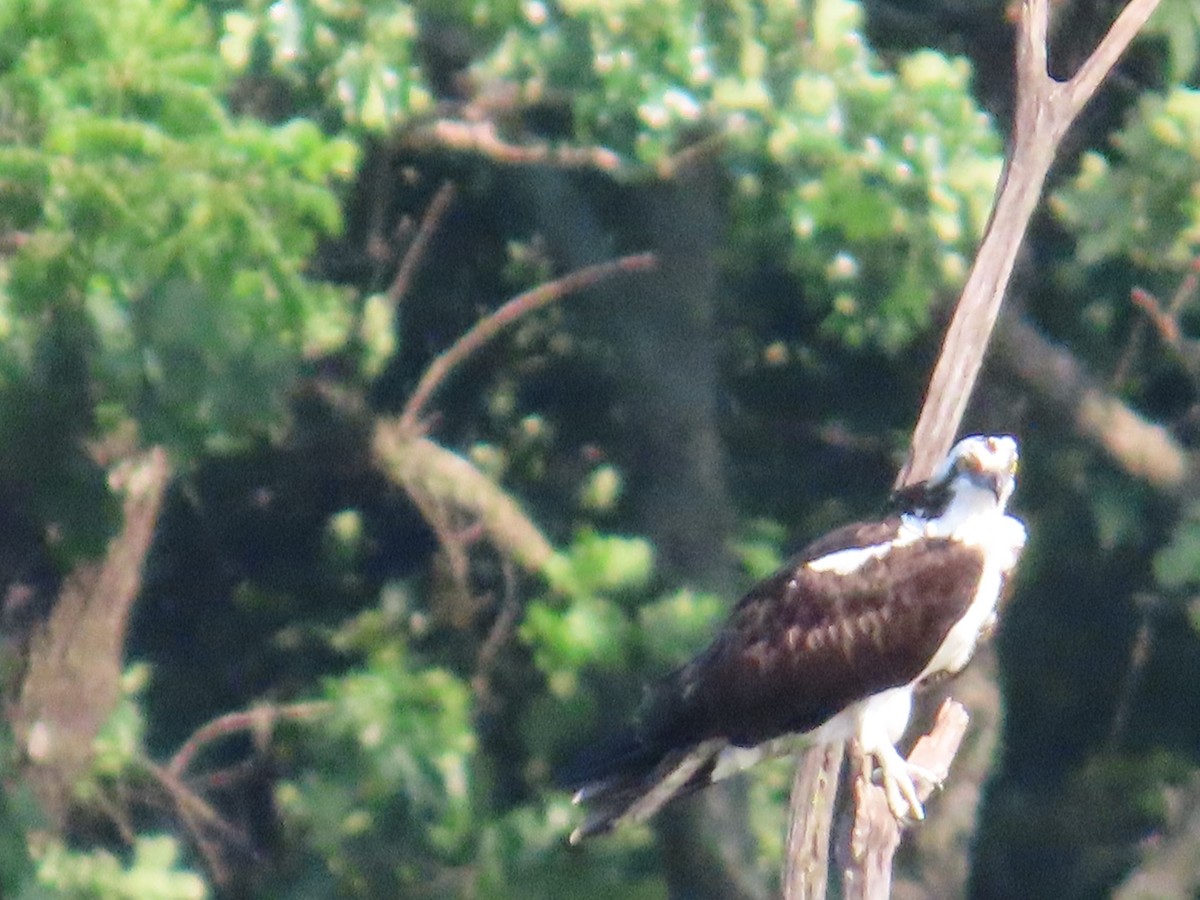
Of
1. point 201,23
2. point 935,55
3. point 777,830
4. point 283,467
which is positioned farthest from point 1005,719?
point 201,23

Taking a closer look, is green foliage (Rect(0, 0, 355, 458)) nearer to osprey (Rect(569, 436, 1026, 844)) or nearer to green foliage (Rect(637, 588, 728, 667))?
osprey (Rect(569, 436, 1026, 844))

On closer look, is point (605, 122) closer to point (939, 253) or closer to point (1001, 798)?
point (939, 253)

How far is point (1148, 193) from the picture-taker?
8.57 m

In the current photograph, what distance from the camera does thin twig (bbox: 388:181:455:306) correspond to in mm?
9203

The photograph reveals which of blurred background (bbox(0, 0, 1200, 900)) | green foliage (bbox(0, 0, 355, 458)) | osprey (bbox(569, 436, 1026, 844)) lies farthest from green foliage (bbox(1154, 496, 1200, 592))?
osprey (bbox(569, 436, 1026, 844))

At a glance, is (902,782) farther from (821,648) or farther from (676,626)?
(676,626)

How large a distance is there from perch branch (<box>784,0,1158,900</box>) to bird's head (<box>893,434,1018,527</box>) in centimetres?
9

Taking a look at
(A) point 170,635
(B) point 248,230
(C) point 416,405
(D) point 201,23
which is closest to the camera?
(B) point 248,230

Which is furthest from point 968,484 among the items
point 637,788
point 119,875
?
point 119,875

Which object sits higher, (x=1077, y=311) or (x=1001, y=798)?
(x=1077, y=311)

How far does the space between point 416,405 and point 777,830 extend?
198cm

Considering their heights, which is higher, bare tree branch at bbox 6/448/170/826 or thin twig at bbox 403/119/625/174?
thin twig at bbox 403/119/625/174

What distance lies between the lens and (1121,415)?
9.57 meters

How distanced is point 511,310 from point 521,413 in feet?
3.56
